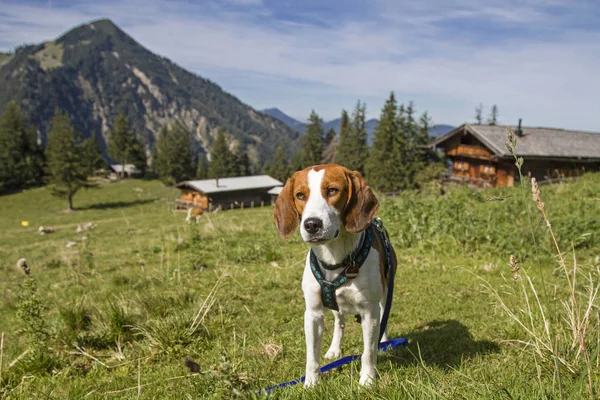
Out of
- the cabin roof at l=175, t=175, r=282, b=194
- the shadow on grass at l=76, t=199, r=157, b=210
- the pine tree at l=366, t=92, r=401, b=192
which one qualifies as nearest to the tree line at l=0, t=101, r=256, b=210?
the shadow on grass at l=76, t=199, r=157, b=210

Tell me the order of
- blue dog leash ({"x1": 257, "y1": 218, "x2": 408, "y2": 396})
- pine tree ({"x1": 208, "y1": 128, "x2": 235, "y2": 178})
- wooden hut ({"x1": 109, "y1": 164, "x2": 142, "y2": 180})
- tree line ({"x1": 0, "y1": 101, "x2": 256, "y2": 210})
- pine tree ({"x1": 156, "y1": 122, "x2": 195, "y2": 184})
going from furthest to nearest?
wooden hut ({"x1": 109, "y1": 164, "x2": 142, "y2": 180}) < pine tree ({"x1": 208, "y1": 128, "x2": 235, "y2": 178}) < pine tree ({"x1": 156, "y1": 122, "x2": 195, "y2": 184}) < tree line ({"x1": 0, "y1": 101, "x2": 256, "y2": 210}) < blue dog leash ({"x1": 257, "y1": 218, "x2": 408, "y2": 396})

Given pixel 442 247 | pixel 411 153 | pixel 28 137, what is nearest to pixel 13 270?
pixel 442 247

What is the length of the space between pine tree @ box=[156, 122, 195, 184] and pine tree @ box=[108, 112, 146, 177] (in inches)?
194

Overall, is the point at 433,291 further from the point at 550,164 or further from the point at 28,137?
the point at 28,137

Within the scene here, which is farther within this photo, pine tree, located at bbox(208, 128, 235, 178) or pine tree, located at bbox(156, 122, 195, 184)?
pine tree, located at bbox(208, 128, 235, 178)

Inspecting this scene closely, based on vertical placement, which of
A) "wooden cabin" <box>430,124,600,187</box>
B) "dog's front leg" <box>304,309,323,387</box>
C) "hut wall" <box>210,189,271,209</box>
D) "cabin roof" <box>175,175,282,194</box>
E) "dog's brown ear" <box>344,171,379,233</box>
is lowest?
"hut wall" <box>210,189,271,209</box>

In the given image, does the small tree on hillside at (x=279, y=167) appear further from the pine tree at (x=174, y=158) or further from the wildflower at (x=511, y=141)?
the wildflower at (x=511, y=141)

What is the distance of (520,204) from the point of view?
1053cm

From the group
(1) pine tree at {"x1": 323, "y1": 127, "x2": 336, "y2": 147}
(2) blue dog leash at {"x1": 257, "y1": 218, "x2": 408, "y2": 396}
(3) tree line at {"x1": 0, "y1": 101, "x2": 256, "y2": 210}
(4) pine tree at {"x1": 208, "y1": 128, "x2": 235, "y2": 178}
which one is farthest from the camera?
(1) pine tree at {"x1": 323, "y1": 127, "x2": 336, "y2": 147}

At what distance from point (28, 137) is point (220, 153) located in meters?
37.5

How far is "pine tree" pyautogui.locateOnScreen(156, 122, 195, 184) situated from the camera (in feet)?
287

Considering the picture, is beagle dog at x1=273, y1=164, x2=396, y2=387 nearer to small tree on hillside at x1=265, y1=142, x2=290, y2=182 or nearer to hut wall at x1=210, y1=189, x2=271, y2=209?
hut wall at x1=210, y1=189, x2=271, y2=209

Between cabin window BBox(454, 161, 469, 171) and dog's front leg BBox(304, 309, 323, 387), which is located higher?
cabin window BBox(454, 161, 469, 171)

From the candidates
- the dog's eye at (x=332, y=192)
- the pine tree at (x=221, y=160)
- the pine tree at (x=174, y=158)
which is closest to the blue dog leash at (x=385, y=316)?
the dog's eye at (x=332, y=192)
